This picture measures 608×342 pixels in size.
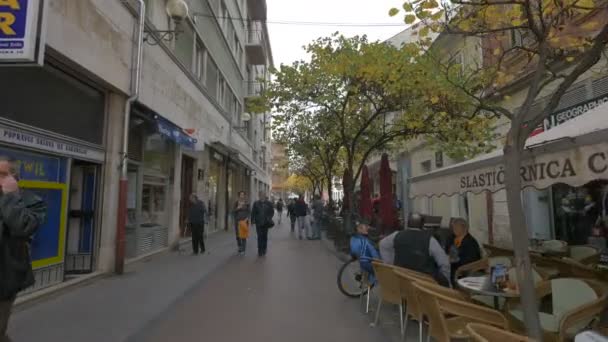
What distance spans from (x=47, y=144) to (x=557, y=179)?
275 inches

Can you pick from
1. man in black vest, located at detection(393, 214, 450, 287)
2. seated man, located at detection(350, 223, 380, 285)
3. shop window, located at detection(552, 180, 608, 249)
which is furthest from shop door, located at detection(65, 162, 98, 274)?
shop window, located at detection(552, 180, 608, 249)

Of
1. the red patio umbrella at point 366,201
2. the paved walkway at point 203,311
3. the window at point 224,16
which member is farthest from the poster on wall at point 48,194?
the window at point 224,16

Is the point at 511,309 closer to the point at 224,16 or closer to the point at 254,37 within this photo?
the point at 224,16

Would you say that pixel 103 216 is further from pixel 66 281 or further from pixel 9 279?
pixel 9 279

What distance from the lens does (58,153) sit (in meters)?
6.43

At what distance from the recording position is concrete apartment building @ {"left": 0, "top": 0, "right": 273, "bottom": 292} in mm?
5953

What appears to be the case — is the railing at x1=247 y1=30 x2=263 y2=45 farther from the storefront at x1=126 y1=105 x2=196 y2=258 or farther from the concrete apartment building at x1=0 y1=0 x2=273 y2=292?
the storefront at x1=126 y1=105 x2=196 y2=258

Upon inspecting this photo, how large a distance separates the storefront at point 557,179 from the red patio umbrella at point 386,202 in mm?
1393

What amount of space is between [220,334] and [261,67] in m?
34.1

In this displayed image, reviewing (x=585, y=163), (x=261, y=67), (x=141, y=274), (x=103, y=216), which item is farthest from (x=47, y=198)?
(x=261, y=67)

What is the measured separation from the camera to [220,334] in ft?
15.5

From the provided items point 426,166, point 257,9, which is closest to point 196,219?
point 426,166

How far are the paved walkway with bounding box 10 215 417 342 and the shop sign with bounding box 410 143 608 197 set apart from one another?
2316 mm

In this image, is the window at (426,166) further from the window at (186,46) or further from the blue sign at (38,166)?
the blue sign at (38,166)
